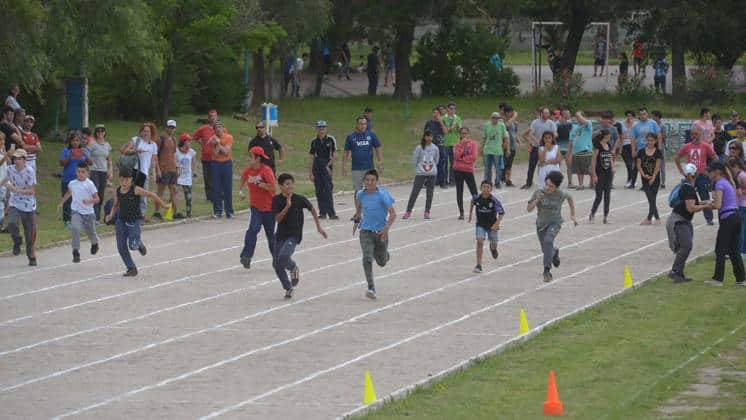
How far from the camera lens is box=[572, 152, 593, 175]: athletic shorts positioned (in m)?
29.9

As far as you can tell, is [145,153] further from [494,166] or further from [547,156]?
[494,166]

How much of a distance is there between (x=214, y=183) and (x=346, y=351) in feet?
39.4

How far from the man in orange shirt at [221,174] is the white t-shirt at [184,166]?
50cm

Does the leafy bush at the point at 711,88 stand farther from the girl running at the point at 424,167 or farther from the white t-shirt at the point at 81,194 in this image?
the white t-shirt at the point at 81,194

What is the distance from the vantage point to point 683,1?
151 feet

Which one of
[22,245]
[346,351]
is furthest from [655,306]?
[22,245]

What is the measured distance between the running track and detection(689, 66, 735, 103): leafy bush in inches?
877

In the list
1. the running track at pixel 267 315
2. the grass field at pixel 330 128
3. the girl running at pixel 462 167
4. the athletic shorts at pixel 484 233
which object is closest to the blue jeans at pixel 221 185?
the grass field at pixel 330 128

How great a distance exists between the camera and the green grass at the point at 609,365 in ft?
37.9

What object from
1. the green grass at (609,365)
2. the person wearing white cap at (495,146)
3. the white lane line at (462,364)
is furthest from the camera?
the person wearing white cap at (495,146)

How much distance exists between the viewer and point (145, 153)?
25.2 metres

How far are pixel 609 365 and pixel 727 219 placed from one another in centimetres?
570

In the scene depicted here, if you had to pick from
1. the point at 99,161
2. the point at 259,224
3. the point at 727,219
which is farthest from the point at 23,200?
the point at 727,219

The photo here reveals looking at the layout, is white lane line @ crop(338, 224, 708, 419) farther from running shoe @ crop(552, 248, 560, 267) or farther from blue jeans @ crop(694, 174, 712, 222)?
blue jeans @ crop(694, 174, 712, 222)
